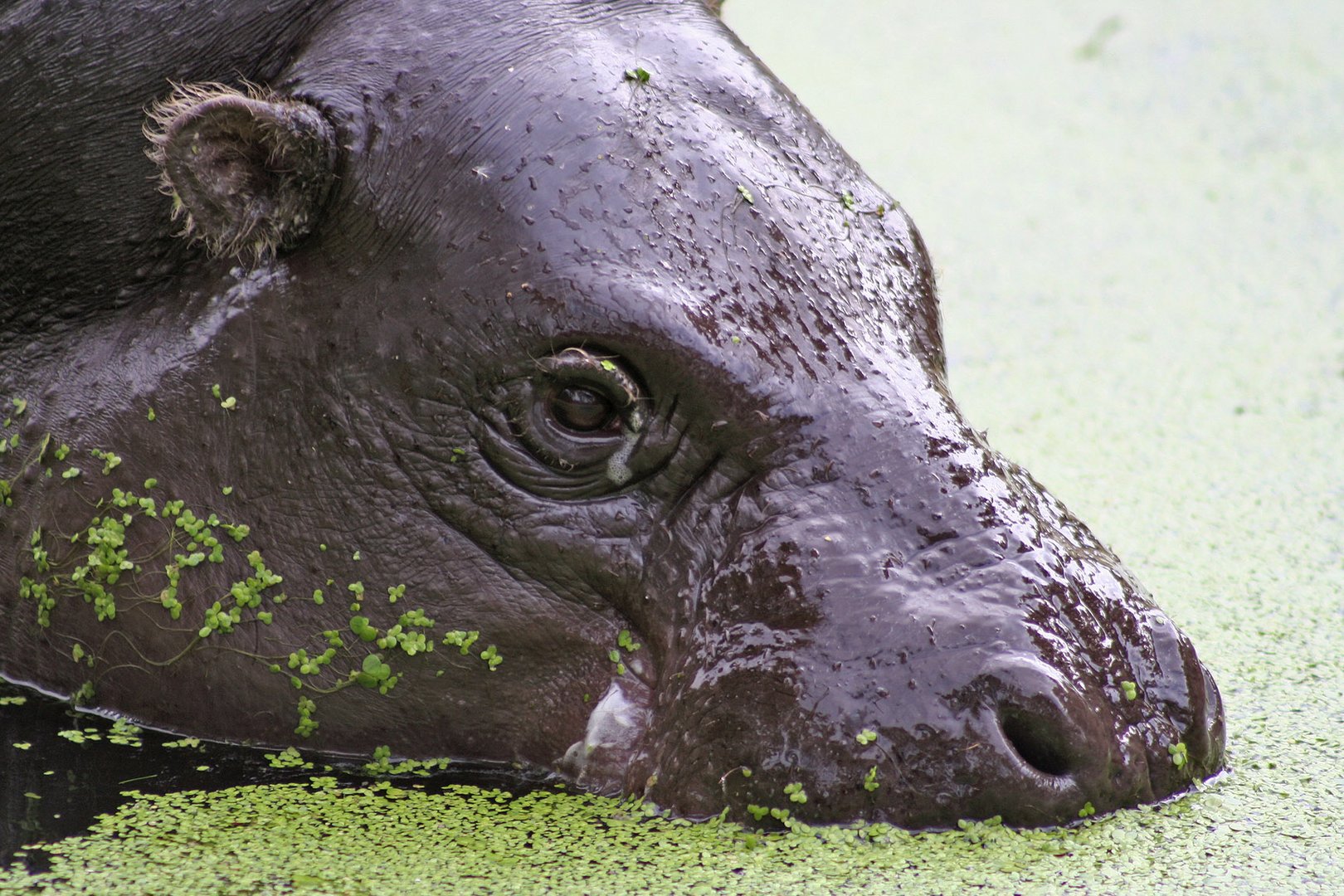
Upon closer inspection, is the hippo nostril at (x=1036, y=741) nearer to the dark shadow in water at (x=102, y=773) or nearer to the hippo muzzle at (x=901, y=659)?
the hippo muzzle at (x=901, y=659)

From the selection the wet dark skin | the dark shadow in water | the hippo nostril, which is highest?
the wet dark skin

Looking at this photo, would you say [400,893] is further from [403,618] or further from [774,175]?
[774,175]

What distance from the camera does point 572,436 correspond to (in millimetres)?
3152

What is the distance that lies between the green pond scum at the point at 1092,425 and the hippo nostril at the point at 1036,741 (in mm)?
135

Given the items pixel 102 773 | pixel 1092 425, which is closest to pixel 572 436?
pixel 102 773

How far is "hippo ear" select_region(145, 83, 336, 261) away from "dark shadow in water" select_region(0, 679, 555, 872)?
1.08 meters

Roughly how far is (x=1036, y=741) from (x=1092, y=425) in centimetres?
349

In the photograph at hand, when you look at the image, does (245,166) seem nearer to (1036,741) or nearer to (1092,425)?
(1036,741)

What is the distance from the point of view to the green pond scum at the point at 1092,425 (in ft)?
9.52

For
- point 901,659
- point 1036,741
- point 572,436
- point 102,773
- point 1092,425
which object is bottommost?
point 102,773

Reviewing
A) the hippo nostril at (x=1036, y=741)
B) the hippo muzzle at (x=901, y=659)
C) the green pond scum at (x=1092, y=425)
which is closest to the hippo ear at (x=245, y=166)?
the green pond scum at (x=1092, y=425)

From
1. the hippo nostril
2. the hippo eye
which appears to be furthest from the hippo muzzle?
the hippo eye

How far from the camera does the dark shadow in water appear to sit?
3.14 meters

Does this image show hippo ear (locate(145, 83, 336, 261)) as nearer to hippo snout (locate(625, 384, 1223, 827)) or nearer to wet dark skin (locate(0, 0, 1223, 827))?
wet dark skin (locate(0, 0, 1223, 827))
